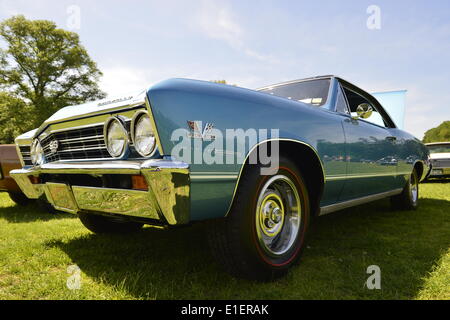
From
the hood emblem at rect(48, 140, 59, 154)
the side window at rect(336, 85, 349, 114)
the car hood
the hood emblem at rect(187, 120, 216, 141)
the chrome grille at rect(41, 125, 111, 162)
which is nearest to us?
the hood emblem at rect(187, 120, 216, 141)

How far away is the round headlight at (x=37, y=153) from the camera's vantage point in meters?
2.49

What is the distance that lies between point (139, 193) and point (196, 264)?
86 centimetres

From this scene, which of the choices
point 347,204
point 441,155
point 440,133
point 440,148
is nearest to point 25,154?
point 347,204

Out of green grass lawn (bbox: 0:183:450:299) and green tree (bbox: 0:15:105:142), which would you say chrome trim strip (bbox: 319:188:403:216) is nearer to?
green grass lawn (bbox: 0:183:450:299)

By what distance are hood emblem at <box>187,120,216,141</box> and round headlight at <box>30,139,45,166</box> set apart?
64.3 inches

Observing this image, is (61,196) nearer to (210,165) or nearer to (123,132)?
(123,132)

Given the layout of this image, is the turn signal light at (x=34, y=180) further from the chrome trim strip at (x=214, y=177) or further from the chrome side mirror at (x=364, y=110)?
the chrome side mirror at (x=364, y=110)

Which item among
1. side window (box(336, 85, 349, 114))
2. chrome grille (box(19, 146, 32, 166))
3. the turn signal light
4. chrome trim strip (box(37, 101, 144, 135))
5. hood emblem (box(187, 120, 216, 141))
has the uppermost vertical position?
side window (box(336, 85, 349, 114))

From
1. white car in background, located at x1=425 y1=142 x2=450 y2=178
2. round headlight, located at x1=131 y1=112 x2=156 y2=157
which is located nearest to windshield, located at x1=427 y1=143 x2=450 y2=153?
white car in background, located at x1=425 y1=142 x2=450 y2=178

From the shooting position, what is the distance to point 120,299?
163 cm

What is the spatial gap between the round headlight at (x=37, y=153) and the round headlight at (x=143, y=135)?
4.36ft

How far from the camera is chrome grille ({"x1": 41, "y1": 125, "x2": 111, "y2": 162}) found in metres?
1.88

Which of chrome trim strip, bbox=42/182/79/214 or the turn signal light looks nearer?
chrome trim strip, bbox=42/182/79/214
